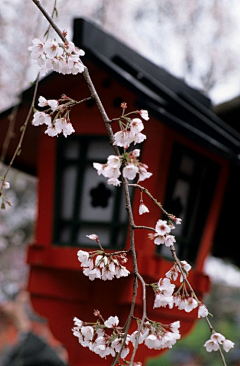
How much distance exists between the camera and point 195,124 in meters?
1.54

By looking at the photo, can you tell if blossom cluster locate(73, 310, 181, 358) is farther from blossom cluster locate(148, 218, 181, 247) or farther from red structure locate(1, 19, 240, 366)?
red structure locate(1, 19, 240, 366)

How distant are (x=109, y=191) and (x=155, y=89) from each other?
0.36 meters

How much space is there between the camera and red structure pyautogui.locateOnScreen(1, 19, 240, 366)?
1.46 metres

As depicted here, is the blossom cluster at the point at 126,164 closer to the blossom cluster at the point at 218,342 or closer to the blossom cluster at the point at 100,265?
the blossom cluster at the point at 100,265

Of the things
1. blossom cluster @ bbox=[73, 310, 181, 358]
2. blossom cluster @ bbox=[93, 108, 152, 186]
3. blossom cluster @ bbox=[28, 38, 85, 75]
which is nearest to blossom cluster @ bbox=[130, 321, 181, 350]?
blossom cluster @ bbox=[73, 310, 181, 358]

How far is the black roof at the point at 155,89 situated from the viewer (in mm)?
1415

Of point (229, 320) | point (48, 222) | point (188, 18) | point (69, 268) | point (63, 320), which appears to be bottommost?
point (229, 320)

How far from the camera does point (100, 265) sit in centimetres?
81

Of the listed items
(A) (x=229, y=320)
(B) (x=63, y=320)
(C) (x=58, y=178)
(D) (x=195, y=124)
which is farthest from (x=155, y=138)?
(A) (x=229, y=320)

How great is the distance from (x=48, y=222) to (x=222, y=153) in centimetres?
59

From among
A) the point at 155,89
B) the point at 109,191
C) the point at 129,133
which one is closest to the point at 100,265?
the point at 129,133

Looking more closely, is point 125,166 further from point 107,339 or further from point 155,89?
point 155,89

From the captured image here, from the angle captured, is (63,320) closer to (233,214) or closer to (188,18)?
(233,214)

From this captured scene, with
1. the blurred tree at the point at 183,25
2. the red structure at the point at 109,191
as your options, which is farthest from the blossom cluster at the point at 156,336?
the blurred tree at the point at 183,25
